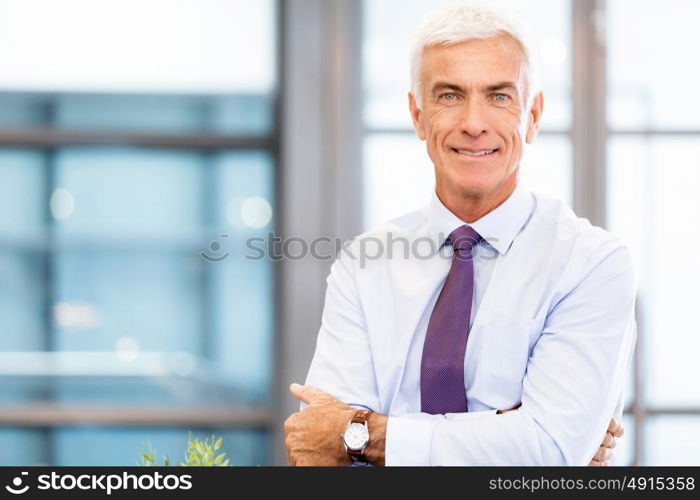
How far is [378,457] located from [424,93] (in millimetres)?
686

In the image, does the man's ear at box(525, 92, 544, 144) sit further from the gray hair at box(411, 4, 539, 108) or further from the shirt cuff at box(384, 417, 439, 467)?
the shirt cuff at box(384, 417, 439, 467)

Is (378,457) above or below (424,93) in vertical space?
below

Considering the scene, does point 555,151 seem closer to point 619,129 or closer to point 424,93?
point 619,129

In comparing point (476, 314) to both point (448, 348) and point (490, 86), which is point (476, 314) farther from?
point (490, 86)

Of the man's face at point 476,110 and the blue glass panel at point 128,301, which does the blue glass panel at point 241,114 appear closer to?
the blue glass panel at point 128,301

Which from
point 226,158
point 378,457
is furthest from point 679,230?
point 378,457

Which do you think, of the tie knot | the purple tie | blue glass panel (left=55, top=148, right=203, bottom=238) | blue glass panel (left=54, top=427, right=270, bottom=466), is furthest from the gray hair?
blue glass panel (left=54, top=427, right=270, bottom=466)

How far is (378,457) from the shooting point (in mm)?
1520

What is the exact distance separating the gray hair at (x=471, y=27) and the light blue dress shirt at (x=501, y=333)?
285 millimetres

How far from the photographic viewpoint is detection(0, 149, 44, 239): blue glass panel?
4.13 metres

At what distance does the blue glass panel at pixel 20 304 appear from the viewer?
415 centimetres

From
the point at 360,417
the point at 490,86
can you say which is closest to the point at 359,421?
the point at 360,417

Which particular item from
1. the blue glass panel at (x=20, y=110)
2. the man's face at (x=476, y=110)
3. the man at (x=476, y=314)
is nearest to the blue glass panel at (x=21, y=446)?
the blue glass panel at (x=20, y=110)

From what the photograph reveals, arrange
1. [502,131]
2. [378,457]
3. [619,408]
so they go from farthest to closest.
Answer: [619,408], [502,131], [378,457]
